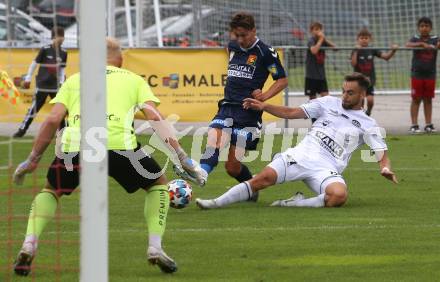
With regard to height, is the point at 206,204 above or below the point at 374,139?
below

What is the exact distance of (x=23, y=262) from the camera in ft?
28.2

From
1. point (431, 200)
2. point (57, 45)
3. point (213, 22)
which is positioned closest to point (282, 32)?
point (213, 22)

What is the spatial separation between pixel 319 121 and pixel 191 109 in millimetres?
8580

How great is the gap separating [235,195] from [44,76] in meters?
8.83

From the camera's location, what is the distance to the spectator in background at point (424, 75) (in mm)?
21547

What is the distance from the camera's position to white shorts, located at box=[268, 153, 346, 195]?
40.4ft

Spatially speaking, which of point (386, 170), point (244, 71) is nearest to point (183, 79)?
point (244, 71)

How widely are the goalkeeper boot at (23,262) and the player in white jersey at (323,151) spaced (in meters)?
3.76

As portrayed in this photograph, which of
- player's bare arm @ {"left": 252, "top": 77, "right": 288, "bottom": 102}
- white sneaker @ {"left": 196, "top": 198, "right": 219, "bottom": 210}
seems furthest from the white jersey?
white sneaker @ {"left": 196, "top": 198, "right": 219, "bottom": 210}

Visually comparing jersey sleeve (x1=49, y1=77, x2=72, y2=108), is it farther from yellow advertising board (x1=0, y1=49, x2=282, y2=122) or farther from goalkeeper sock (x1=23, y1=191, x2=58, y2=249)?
yellow advertising board (x1=0, y1=49, x2=282, y2=122)

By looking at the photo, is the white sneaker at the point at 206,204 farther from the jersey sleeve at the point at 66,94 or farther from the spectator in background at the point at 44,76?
the spectator in background at the point at 44,76

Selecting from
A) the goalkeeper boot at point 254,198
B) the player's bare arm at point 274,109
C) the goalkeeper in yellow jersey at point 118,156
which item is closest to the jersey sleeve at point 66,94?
the goalkeeper in yellow jersey at point 118,156

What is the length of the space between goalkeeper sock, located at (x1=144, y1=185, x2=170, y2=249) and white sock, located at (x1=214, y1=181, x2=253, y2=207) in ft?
10.9

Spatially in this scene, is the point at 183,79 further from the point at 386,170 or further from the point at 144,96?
the point at 144,96
